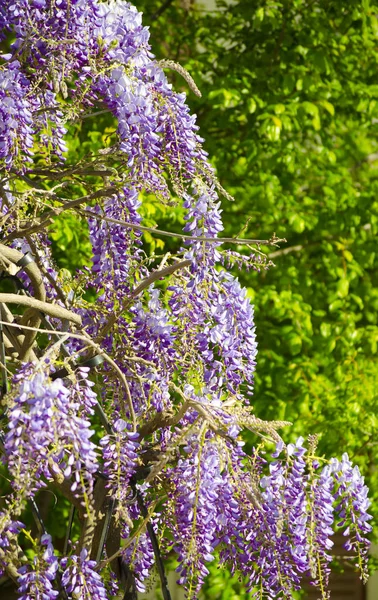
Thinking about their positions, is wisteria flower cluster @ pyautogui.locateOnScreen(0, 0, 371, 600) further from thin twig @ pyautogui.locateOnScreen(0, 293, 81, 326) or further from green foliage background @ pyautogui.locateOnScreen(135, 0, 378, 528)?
green foliage background @ pyautogui.locateOnScreen(135, 0, 378, 528)

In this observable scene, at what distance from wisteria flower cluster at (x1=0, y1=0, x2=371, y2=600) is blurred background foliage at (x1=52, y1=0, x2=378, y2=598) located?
1.70m

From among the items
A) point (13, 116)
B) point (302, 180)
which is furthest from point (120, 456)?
point (302, 180)

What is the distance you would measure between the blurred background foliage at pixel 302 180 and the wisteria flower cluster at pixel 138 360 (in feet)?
5.59

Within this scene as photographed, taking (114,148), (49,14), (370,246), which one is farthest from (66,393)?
(370,246)

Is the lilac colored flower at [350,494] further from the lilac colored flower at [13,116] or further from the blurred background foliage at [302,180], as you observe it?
the blurred background foliage at [302,180]

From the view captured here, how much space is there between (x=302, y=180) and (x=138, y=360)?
248 centimetres

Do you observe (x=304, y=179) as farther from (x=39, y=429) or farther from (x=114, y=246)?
(x=39, y=429)

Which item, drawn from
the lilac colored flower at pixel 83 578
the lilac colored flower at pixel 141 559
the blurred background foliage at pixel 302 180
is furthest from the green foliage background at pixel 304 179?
the lilac colored flower at pixel 83 578

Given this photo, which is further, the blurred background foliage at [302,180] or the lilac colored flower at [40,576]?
the blurred background foliage at [302,180]

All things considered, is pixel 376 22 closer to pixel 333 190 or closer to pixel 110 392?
pixel 333 190

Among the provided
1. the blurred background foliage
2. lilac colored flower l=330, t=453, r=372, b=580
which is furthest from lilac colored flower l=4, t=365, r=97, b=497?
the blurred background foliage

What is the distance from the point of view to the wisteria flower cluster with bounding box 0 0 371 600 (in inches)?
61.8

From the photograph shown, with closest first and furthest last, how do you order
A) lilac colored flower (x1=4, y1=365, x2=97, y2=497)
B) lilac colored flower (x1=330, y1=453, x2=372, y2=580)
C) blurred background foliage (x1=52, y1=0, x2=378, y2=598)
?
lilac colored flower (x1=4, y1=365, x2=97, y2=497), lilac colored flower (x1=330, y1=453, x2=372, y2=580), blurred background foliage (x1=52, y1=0, x2=378, y2=598)

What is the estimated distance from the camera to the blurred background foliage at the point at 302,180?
12.2 feet
